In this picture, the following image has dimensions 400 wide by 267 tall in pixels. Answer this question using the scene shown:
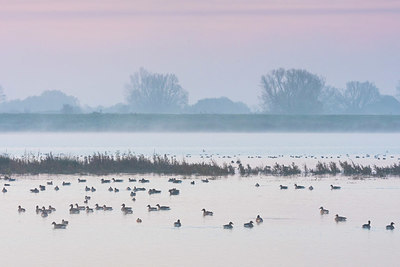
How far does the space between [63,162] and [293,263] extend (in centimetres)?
2697

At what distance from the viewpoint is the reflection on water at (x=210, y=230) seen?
23.3 m

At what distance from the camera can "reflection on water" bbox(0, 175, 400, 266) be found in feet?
76.3

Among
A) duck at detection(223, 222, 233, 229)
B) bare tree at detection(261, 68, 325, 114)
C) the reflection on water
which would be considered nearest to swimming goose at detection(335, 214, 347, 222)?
the reflection on water

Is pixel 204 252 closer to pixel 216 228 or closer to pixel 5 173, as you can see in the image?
pixel 216 228

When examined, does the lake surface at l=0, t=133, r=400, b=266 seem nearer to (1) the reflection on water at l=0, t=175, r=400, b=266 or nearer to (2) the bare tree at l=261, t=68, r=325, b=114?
(1) the reflection on water at l=0, t=175, r=400, b=266

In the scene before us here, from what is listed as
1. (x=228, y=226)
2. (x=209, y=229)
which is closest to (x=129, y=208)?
(x=209, y=229)

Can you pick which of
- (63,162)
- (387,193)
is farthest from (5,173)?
(387,193)

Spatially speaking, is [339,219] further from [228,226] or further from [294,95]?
[294,95]

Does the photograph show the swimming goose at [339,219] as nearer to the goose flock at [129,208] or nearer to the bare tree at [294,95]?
the goose flock at [129,208]

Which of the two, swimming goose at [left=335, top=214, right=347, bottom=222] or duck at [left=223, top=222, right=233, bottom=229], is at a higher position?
swimming goose at [left=335, top=214, right=347, bottom=222]

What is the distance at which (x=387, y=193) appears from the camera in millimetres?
36562

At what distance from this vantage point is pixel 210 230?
2741 cm

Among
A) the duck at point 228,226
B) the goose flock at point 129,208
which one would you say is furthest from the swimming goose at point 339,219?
the duck at point 228,226

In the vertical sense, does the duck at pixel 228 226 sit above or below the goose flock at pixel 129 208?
below
